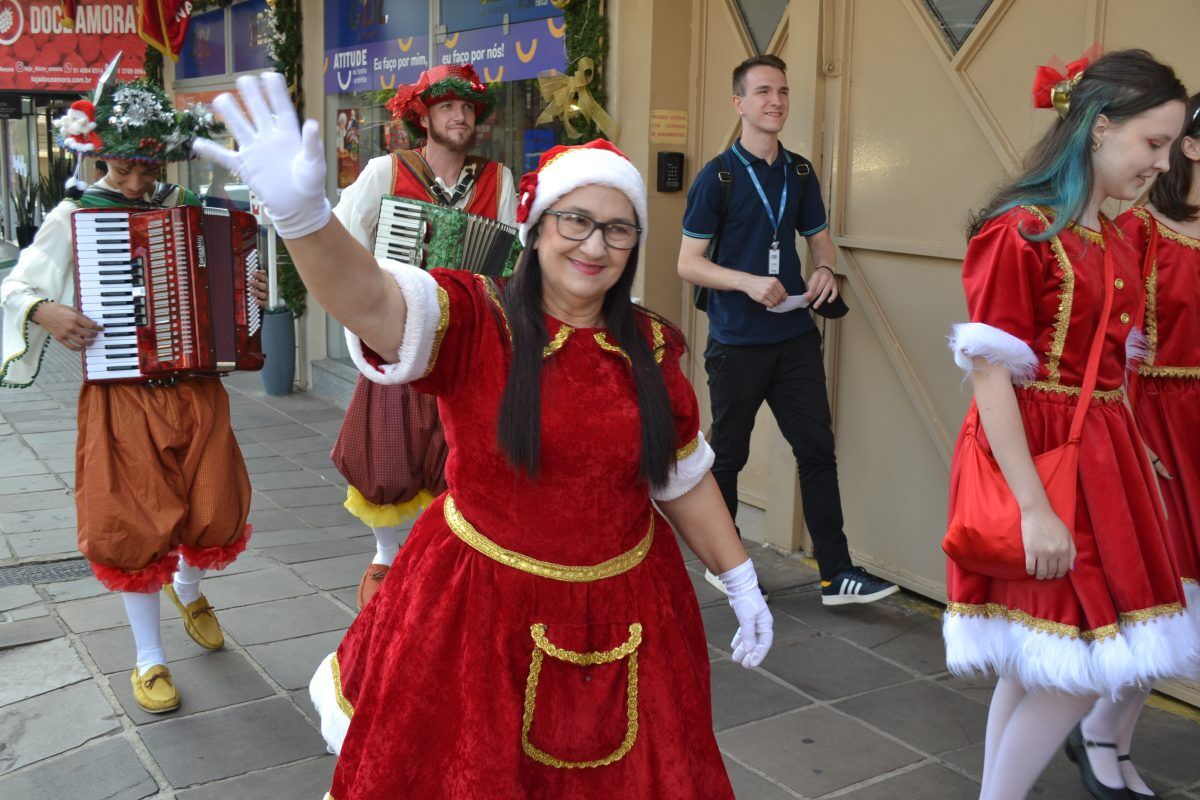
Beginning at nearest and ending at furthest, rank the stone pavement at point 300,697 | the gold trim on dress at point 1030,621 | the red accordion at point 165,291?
the gold trim on dress at point 1030,621 → the stone pavement at point 300,697 → the red accordion at point 165,291

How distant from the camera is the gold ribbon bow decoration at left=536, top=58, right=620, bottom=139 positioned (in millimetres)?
6434

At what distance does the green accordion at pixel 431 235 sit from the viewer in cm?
433

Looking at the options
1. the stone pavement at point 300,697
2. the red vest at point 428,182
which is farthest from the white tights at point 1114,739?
the red vest at point 428,182

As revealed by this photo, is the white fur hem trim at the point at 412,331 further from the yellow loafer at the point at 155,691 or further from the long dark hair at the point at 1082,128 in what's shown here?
the yellow loafer at the point at 155,691

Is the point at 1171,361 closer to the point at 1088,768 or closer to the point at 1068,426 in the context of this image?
the point at 1068,426

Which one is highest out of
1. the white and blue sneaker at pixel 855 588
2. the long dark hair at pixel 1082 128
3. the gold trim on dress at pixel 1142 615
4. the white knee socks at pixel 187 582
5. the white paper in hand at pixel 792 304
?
the long dark hair at pixel 1082 128

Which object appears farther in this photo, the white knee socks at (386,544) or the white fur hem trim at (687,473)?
the white knee socks at (386,544)

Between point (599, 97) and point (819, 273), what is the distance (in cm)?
216

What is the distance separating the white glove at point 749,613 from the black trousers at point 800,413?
2.35 meters

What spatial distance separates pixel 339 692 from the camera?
2617mm

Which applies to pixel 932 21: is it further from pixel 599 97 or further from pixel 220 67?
pixel 220 67

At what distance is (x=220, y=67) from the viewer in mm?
12227

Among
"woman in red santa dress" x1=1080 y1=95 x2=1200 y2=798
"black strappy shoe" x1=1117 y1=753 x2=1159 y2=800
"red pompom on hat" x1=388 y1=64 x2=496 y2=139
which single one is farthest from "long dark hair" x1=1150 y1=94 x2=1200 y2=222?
"red pompom on hat" x1=388 y1=64 x2=496 y2=139

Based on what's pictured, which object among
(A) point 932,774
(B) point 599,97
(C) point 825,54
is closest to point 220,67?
(B) point 599,97
